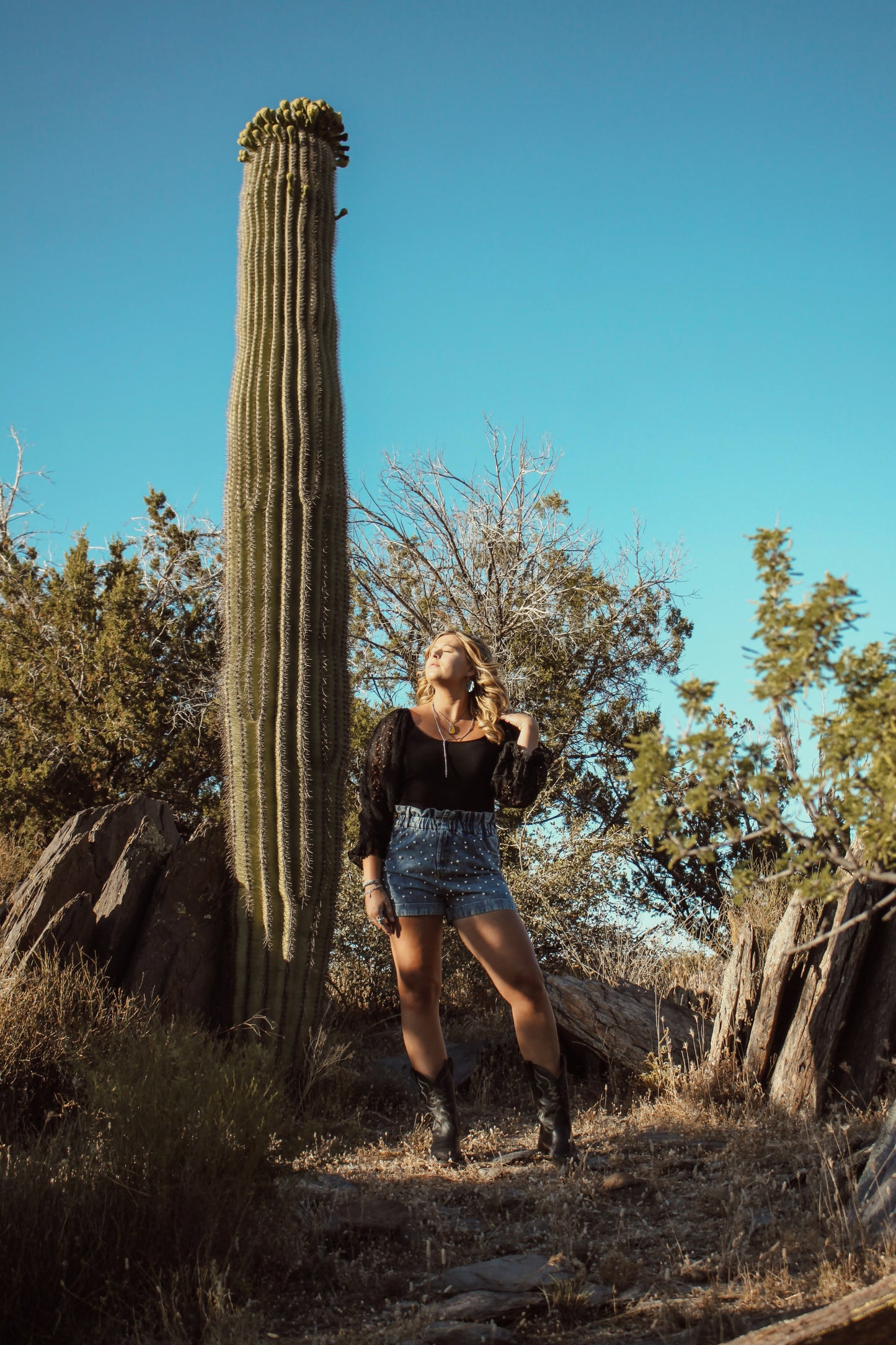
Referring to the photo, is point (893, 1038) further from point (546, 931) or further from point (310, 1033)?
point (546, 931)

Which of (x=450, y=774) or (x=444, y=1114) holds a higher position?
(x=450, y=774)

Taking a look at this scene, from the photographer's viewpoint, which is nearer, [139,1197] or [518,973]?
[139,1197]

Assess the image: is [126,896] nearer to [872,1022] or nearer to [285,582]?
[285,582]

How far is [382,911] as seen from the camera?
13.5ft

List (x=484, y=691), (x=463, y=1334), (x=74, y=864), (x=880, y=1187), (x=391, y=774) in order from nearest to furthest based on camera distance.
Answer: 1. (x=463, y=1334)
2. (x=880, y=1187)
3. (x=391, y=774)
4. (x=484, y=691)
5. (x=74, y=864)

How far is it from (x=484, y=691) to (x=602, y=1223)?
79.0 inches

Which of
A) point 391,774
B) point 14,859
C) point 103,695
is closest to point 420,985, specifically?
point 391,774

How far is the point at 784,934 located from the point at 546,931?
144 inches

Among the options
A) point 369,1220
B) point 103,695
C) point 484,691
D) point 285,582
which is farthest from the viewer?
point 103,695

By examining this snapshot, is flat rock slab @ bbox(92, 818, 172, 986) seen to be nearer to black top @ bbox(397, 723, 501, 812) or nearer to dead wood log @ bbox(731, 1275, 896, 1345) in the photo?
black top @ bbox(397, 723, 501, 812)

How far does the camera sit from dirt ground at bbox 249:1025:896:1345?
8.94 ft

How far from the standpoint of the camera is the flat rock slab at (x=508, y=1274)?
9.59 ft

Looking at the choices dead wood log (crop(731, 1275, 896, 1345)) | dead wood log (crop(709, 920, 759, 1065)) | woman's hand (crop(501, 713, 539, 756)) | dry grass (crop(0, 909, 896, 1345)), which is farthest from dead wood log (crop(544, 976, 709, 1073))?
dead wood log (crop(731, 1275, 896, 1345))

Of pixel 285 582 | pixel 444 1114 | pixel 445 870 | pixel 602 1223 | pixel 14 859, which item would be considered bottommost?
pixel 602 1223
